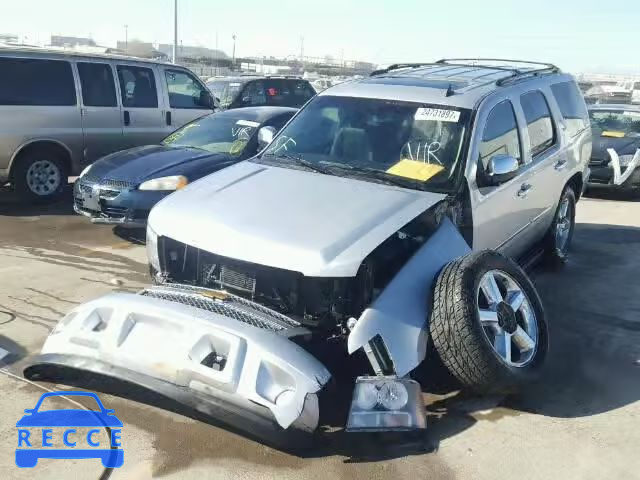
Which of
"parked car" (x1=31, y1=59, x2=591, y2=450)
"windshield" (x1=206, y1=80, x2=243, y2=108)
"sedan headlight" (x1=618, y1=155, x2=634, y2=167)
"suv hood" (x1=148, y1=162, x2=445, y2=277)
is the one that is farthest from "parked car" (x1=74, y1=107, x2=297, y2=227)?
"windshield" (x1=206, y1=80, x2=243, y2=108)

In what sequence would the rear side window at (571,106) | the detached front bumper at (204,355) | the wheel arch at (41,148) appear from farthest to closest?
the wheel arch at (41,148) < the rear side window at (571,106) < the detached front bumper at (204,355)

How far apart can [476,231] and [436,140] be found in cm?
70

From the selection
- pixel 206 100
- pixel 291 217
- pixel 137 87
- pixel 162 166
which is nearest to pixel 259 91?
pixel 206 100

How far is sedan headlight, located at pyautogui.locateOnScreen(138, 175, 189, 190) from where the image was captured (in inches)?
277

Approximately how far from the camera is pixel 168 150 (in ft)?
26.0

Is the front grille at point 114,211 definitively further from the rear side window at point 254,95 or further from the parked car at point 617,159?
the rear side window at point 254,95

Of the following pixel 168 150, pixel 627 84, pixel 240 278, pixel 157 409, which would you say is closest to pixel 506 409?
pixel 240 278

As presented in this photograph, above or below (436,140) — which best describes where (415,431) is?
below

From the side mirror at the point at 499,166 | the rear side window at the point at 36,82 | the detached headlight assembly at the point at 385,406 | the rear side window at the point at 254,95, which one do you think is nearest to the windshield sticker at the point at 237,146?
the rear side window at the point at 36,82

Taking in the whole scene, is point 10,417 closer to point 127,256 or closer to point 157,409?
point 157,409

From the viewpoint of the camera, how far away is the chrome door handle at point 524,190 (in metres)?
5.30

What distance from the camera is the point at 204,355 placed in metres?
3.36

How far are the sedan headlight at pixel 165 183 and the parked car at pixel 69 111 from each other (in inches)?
97.4

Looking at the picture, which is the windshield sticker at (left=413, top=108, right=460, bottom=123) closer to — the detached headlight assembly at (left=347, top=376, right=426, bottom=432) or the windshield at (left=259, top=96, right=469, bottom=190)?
the windshield at (left=259, top=96, right=469, bottom=190)
